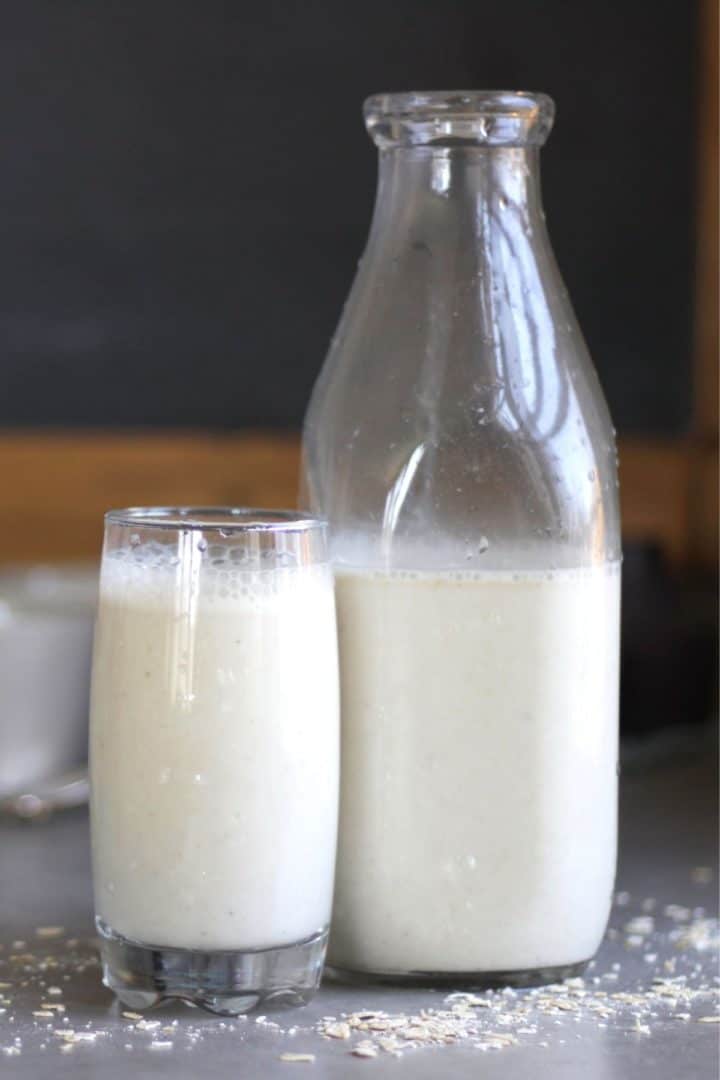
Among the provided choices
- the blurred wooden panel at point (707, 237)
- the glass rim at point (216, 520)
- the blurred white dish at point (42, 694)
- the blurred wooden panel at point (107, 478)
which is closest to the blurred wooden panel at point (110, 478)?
the blurred wooden panel at point (107, 478)

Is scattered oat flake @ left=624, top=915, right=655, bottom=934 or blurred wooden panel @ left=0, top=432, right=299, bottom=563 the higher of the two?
blurred wooden panel @ left=0, top=432, right=299, bottom=563

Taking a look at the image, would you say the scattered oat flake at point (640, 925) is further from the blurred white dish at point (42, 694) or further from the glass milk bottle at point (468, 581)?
the blurred white dish at point (42, 694)

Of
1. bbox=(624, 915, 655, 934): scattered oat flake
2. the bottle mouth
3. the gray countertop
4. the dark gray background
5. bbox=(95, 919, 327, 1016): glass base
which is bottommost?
bbox=(624, 915, 655, 934): scattered oat flake

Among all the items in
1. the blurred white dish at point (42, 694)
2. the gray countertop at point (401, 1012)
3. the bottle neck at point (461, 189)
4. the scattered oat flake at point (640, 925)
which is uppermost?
the bottle neck at point (461, 189)

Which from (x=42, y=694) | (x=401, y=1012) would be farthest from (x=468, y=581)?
(x=42, y=694)

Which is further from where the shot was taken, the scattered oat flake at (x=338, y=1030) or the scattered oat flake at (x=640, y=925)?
the scattered oat flake at (x=640, y=925)

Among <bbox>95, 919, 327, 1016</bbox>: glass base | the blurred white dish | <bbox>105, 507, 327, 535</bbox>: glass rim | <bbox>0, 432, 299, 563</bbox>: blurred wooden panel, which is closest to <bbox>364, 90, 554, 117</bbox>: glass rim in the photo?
<bbox>105, 507, 327, 535</bbox>: glass rim

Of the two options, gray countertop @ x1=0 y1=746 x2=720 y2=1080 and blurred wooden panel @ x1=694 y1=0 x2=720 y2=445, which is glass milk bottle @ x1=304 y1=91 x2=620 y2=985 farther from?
blurred wooden panel @ x1=694 y1=0 x2=720 y2=445

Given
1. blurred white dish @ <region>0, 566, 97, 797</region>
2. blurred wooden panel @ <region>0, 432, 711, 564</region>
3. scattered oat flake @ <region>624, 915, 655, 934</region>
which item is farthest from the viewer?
blurred wooden panel @ <region>0, 432, 711, 564</region>
